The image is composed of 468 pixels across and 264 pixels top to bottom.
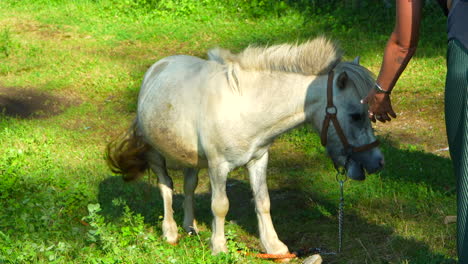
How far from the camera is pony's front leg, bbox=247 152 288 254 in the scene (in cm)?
572

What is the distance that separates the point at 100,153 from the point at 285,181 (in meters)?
2.47

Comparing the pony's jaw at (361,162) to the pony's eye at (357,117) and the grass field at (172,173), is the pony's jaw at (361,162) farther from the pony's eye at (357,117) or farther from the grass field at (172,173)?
the grass field at (172,173)

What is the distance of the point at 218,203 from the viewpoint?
5.63 meters

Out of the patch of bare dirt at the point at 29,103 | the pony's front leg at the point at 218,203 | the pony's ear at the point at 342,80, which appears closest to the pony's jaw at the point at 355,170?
the pony's ear at the point at 342,80

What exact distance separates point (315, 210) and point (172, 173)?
2177mm

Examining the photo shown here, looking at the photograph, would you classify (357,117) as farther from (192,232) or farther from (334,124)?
(192,232)

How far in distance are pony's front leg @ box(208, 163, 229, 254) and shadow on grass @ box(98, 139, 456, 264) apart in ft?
1.85

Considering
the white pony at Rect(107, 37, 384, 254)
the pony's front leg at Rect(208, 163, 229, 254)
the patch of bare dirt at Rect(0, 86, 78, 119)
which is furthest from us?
the patch of bare dirt at Rect(0, 86, 78, 119)

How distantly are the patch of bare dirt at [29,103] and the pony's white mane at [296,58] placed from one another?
5.45m

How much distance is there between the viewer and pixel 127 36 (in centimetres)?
1369

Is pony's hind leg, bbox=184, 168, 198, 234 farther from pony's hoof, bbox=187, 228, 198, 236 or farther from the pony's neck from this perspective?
the pony's neck

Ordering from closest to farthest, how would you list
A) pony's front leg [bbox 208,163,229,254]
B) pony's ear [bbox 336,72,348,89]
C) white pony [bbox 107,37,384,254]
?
pony's ear [bbox 336,72,348,89]
white pony [bbox 107,37,384,254]
pony's front leg [bbox 208,163,229,254]

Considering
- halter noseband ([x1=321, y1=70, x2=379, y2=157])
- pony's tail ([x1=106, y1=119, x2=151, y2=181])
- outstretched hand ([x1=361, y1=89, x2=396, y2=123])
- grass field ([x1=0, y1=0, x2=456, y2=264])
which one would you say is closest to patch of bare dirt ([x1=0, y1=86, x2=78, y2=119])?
grass field ([x1=0, y1=0, x2=456, y2=264])

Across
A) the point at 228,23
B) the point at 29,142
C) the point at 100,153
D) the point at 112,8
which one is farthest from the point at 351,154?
the point at 112,8
